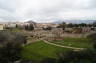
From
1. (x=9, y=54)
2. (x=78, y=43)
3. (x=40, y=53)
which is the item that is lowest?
(x=40, y=53)

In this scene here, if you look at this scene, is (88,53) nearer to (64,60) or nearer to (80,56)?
(80,56)

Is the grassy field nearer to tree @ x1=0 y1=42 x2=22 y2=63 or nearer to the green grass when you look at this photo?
the green grass

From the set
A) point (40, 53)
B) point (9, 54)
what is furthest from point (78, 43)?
point (9, 54)

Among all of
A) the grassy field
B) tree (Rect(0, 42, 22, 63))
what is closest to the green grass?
tree (Rect(0, 42, 22, 63))

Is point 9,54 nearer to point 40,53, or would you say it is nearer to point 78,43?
point 40,53

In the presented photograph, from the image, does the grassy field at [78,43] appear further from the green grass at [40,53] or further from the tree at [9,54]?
the tree at [9,54]

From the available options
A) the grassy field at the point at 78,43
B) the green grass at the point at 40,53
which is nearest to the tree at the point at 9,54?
the green grass at the point at 40,53

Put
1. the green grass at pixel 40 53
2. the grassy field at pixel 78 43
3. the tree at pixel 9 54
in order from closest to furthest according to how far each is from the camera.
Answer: the tree at pixel 9 54, the green grass at pixel 40 53, the grassy field at pixel 78 43

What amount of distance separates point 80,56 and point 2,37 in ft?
68.6

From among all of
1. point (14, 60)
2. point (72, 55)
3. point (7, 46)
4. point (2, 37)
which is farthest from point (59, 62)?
point (2, 37)

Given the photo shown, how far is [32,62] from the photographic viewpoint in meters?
16.4

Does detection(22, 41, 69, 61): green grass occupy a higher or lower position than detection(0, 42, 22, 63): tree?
lower

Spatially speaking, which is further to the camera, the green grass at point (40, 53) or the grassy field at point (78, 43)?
the grassy field at point (78, 43)

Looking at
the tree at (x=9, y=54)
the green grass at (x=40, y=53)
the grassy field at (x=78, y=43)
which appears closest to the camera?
the tree at (x=9, y=54)
